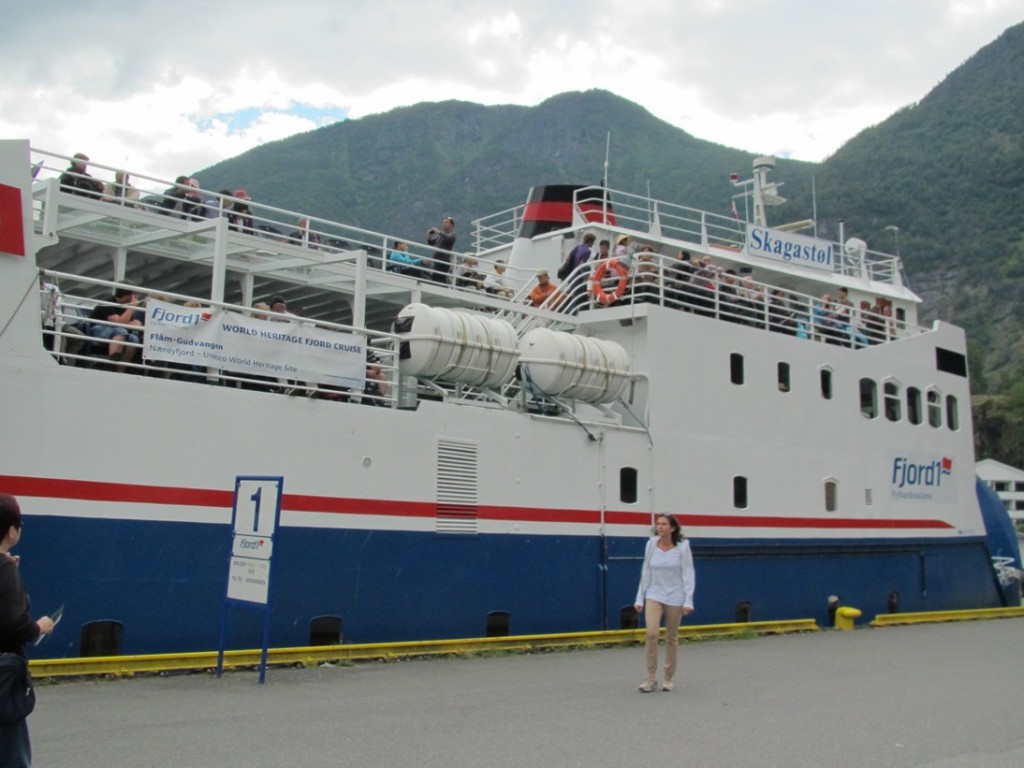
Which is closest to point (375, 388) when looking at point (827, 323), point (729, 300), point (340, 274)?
point (340, 274)

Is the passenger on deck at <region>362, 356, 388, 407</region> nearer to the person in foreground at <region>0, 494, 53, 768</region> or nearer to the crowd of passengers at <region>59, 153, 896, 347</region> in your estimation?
the crowd of passengers at <region>59, 153, 896, 347</region>

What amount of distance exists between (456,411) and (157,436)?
361 centimetres

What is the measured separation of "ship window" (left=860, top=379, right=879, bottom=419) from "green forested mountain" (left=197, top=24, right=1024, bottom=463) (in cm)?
6721

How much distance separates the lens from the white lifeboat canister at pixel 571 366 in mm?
13664

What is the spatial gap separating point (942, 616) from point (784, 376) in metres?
5.44

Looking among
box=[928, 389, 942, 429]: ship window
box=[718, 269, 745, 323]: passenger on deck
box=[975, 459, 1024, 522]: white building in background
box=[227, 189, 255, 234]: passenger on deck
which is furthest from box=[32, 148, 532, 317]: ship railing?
box=[975, 459, 1024, 522]: white building in background

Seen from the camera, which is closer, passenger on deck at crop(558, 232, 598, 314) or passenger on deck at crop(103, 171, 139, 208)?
passenger on deck at crop(103, 171, 139, 208)

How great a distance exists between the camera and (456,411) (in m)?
12.7

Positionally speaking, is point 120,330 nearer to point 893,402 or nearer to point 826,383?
point 826,383

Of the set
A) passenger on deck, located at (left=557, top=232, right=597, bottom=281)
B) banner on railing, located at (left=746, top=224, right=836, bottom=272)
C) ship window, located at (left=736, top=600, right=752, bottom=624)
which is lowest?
ship window, located at (left=736, top=600, right=752, bottom=624)

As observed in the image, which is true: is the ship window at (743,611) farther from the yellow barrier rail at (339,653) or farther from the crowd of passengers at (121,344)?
the crowd of passengers at (121,344)

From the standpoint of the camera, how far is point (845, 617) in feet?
54.5

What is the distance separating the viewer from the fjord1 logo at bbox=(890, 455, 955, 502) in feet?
61.1

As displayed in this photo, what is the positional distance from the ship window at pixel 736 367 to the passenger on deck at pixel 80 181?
8.93 m
